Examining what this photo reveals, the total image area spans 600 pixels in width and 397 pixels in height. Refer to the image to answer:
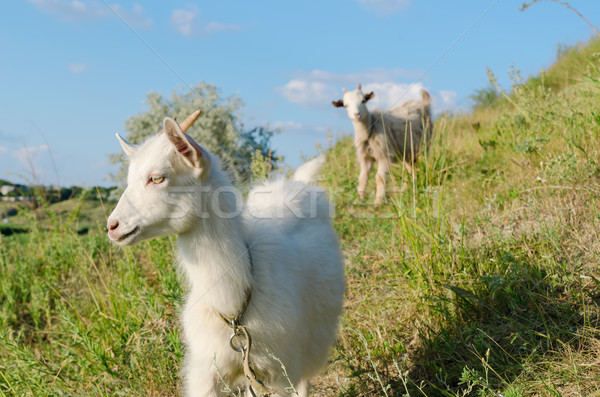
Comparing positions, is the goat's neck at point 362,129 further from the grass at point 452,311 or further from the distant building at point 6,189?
the distant building at point 6,189

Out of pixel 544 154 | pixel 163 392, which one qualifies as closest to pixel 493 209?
pixel 544 154

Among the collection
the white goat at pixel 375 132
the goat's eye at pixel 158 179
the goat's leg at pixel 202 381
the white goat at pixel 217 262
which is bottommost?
the goat's leg at pixel 202 381

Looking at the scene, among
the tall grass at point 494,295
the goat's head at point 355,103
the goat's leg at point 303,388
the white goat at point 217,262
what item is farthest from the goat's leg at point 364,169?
the white goat at point 217,262

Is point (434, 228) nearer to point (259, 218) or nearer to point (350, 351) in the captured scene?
point (350, 351)

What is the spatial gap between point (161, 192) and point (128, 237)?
0.28 m

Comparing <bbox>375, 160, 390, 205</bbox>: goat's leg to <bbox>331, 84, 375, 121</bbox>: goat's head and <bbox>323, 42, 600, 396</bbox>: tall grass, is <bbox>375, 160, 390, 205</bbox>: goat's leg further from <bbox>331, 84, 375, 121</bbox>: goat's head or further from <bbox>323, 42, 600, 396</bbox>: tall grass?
<bbox>323, 42, 600, 396</bbox>: tall grass

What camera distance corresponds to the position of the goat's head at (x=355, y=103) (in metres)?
8.68

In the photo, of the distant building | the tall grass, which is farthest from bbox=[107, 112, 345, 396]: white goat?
the distant building

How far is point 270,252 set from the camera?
2.86 metres

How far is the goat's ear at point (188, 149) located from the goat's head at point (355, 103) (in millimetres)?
6356

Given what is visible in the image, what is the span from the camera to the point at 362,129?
880cm

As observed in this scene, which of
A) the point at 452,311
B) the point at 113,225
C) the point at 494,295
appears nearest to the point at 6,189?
the point at 113,225

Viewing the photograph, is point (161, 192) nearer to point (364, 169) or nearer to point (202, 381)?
point (202, 381)

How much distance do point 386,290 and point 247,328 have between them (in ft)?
6.48
